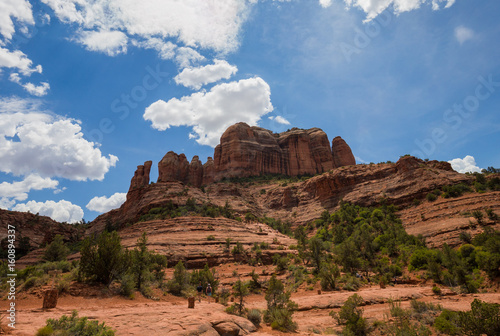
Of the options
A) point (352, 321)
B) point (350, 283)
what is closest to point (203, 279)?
point (350, 283)

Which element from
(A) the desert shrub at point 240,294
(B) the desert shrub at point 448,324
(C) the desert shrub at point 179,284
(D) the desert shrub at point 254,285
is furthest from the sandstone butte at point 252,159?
(B) the desert shrub at point 448,324

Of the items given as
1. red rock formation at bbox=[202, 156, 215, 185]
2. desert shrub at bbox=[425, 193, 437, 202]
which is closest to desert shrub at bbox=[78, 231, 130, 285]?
desert shrub at bbox=[425, 193, 437, 202]

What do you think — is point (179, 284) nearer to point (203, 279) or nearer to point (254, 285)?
point (203, 279)

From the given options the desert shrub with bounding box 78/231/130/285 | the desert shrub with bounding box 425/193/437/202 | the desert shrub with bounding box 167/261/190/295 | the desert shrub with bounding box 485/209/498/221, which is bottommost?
the desert shrub with bounding box 167/261/190/295

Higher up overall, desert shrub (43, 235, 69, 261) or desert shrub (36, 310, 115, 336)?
desert shrub (43, 235, 69, 261)

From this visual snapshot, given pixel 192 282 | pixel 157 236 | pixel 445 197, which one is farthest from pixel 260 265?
pixel 445 197

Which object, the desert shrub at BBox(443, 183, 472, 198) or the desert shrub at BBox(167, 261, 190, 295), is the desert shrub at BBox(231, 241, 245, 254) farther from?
the desert shrub at BBox(443, 183, 472, 198)

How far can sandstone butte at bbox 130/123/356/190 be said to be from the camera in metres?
97.9

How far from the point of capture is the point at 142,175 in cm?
9850

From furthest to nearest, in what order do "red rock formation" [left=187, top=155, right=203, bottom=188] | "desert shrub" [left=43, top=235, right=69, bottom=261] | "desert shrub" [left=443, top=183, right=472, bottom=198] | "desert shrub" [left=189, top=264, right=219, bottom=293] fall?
"red rock formation" [left=187, top=155, right=203, bottom=188]
"desert shrub" [left=443, top=183, right=472, bottom=198]
"desert shrub" [left=43, top=235, right=69, bottom=261]
"desert shrub" [left=189, top=264, right=219, bottom=293]

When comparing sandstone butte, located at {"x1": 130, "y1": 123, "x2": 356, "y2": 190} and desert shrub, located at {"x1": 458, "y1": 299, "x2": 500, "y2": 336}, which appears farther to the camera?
sandstone butte, located at {"x1": 130, "y1": 123, "x2": 356, "y2": 190}

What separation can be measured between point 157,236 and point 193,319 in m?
29.6

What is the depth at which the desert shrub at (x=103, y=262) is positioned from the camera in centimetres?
1609

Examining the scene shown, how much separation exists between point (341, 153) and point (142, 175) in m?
80.1
